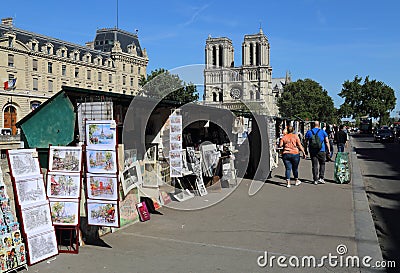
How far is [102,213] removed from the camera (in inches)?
232

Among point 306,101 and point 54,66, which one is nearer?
point 54,66

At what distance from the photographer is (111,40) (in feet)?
281

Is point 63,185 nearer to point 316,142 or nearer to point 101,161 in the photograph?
point 101,161

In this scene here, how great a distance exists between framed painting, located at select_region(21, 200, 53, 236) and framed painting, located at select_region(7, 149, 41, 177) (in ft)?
1.47

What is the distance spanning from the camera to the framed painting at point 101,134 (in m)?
5.79

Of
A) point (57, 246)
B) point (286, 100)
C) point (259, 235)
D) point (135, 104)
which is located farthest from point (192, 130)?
point (286, 100)

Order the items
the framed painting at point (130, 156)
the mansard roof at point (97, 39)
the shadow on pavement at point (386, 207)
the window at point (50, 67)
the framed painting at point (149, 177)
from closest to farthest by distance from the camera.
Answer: the shadow on pavement at point (386, 207)
the framed painting at point (130, 156)
the framed painting at point (149, 177)
the mansard roof at point (97, 39)
the window at point (50, 67)

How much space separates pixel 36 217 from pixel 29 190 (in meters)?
0.37

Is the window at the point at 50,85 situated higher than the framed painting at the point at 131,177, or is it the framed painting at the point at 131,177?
the window at the point at 50,85

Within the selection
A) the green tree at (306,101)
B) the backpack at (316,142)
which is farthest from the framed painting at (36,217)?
the green tree at (306,101)

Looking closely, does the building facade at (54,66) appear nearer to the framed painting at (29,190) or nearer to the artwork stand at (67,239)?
the artwork stand at (67,239)

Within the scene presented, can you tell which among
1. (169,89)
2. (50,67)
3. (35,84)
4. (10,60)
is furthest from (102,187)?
(50,67)

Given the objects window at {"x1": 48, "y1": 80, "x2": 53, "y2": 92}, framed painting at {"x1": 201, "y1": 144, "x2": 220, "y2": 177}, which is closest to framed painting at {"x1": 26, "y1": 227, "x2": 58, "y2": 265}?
framed painting at {"x1": 201, "y1": 144, "x2": 220, "y2": 177}

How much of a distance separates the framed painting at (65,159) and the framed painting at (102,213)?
57cm
